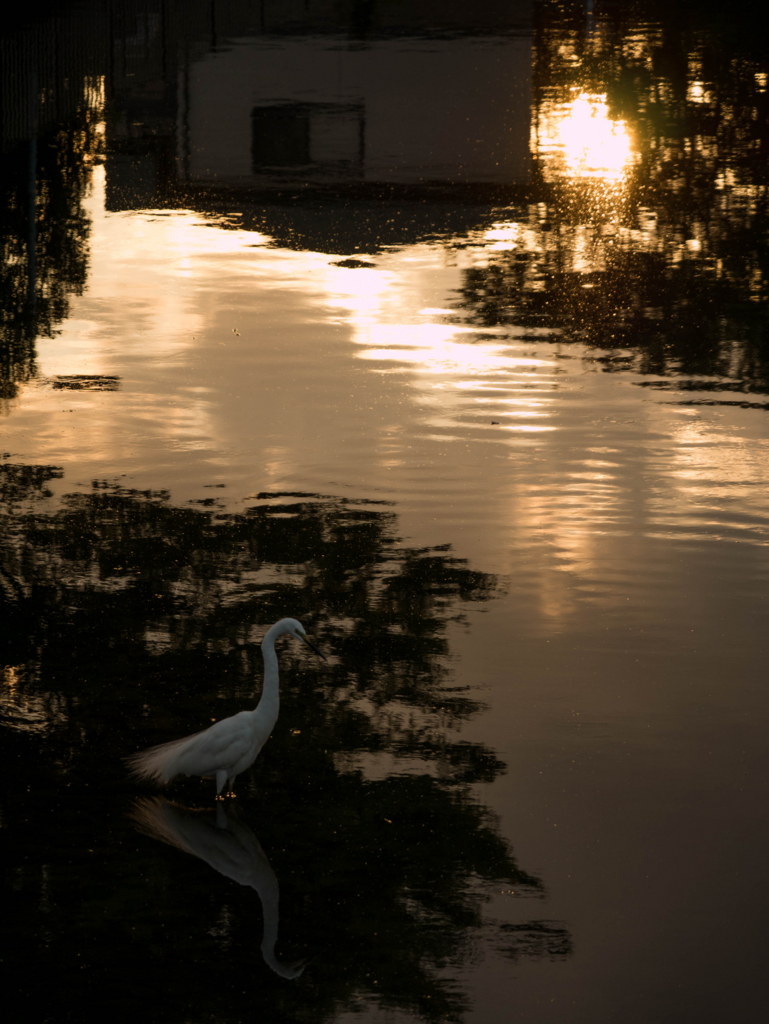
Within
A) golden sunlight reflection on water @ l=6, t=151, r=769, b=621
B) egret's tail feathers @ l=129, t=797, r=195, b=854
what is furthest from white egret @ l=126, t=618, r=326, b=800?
golden sunlight reflection on water @ l=6, t=151, r=769, b=621

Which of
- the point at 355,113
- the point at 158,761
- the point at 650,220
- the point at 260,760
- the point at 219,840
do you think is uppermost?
the point at 355,113

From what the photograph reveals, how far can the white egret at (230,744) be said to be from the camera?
743 centimetres

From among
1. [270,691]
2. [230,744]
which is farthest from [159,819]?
[270,691]

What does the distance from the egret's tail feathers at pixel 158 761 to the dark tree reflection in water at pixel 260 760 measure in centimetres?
10

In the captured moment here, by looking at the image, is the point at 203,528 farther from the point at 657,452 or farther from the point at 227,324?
the point at 227,324

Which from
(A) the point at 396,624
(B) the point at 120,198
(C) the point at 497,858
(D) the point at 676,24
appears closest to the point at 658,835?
(C) the point at 497,858

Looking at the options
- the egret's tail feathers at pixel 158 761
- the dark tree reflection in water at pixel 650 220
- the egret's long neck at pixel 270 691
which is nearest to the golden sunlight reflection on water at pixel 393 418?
the dark tree reflection in water at pixel 650 220

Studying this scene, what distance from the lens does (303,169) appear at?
78.3 feet

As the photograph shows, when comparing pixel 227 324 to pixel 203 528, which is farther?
pixel 227 324

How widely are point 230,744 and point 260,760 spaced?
719mm

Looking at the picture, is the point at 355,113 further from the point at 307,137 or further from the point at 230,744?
the point at 230,744

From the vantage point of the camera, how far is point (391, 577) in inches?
408

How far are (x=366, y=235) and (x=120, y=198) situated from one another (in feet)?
13.2

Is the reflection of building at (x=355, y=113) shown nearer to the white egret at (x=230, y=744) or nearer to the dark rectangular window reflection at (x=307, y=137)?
the dark rectangular window reflection at (x=307, y=137)
